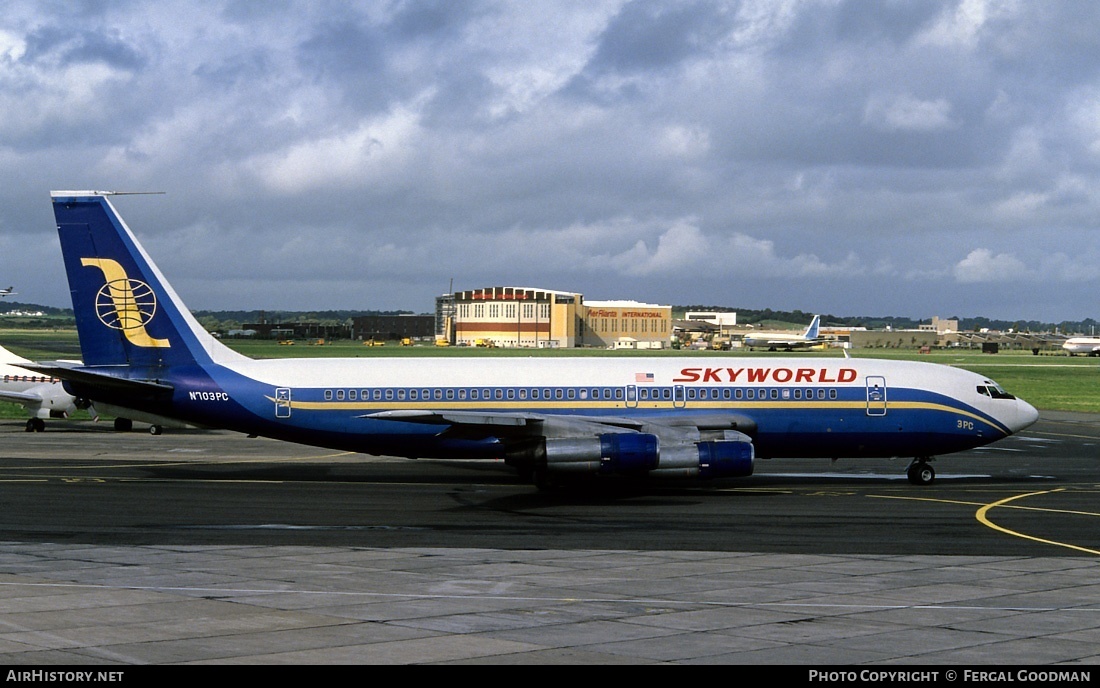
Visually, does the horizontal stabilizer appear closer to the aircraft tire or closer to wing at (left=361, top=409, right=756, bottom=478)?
wing at (left=361, top=409, right=756, bottom=478)

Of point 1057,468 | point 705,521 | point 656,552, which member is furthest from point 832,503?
point 1057,468

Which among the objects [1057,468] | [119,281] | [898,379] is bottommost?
[1057,468]

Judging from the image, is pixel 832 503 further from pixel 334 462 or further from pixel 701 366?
pixel 334 462

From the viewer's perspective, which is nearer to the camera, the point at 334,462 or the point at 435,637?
the point at 435,637

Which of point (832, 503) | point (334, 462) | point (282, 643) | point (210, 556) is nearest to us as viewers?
point (282, 643)

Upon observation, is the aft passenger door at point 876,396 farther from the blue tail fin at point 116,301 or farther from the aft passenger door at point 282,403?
the blue tail fin at point 116,301

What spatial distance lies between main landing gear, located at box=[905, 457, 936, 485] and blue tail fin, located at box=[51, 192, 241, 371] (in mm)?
24565

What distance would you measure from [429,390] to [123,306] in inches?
435

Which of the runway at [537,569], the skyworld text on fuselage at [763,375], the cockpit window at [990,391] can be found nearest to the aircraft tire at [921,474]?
the runway at [537,569]

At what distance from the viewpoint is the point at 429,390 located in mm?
41344

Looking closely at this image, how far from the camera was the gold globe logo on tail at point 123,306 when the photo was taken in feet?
136

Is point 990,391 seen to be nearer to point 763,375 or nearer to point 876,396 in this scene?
point 876,396
